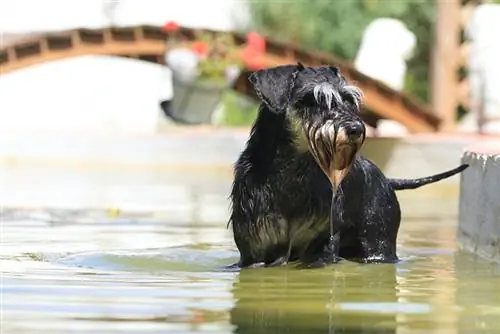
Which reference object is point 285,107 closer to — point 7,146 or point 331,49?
point 7,146

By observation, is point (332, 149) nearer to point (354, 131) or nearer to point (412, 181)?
point (354, 131)

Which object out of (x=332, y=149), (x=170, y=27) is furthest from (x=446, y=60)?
(x=332, y=149)

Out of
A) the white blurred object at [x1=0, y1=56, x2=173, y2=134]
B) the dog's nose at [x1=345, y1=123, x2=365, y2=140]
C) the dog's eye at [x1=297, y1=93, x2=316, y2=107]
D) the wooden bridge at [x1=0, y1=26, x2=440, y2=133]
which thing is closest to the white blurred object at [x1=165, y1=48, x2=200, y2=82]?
the wooden bridge at [x1=0, y1=26, x2=440, y2=133]

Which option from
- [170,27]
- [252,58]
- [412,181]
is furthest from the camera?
[170,27]

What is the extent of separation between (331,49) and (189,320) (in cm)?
3116

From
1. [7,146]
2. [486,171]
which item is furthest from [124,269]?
[7,146]

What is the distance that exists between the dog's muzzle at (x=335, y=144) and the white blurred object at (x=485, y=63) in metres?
14.7

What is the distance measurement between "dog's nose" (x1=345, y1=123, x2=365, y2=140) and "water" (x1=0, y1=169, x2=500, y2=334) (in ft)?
2.22

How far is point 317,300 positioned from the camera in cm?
586

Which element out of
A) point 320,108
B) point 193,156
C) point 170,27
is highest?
point 170,27

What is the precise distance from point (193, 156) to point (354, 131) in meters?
13.0

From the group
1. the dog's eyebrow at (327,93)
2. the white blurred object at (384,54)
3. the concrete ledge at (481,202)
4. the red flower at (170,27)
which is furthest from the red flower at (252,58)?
the dog's eyebrow at (327,93)

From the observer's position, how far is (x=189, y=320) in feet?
16.7

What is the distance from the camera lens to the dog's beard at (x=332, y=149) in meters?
6.52
